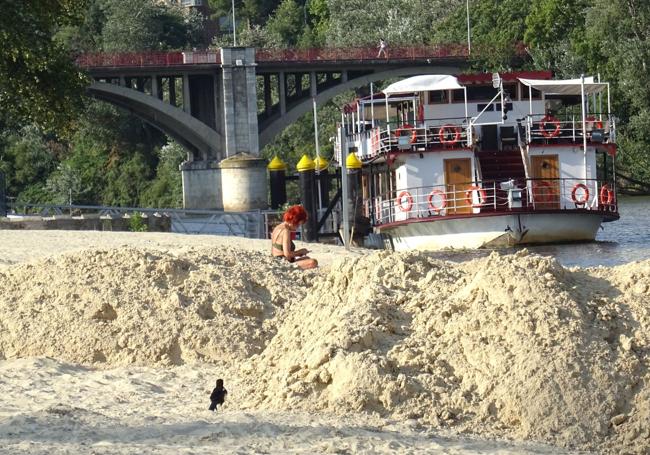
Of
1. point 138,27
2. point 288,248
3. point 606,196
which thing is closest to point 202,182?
point 138,27

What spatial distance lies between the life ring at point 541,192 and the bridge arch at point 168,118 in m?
32.4

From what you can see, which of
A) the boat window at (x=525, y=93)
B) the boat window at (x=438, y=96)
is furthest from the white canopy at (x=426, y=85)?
the boat window at (x=525, y=93)

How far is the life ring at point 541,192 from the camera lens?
36.4 m

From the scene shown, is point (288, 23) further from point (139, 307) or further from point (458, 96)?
point (139, 307)

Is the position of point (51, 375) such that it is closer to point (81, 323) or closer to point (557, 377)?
point (81, 323)

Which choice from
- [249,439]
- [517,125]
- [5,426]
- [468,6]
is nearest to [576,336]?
[249,439]

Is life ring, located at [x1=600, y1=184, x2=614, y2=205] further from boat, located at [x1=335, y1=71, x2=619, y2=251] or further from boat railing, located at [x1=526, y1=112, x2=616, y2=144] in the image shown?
boat railing, located at [x1=526, y1=112, x2=616, y2=144]

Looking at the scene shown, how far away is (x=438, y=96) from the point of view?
39.7 metres

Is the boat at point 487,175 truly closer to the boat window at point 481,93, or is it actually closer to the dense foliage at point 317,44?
the boat window at point 481,93

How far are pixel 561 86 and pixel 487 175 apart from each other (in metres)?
3.08

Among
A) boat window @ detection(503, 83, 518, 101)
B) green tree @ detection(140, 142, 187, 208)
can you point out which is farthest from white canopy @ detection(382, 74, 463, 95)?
green tree @ detection(140, 142, 187, 208)

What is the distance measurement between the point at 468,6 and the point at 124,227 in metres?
47.3

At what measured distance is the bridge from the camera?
233 feet

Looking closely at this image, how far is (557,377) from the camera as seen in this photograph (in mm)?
12008
